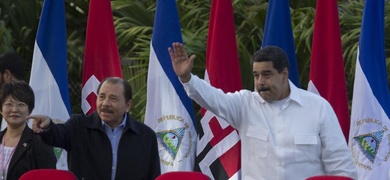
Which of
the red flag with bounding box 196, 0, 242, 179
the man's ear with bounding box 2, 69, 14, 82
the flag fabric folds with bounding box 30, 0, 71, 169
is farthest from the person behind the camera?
the flag fabric folds with bounding box 30, 0, 71, 169

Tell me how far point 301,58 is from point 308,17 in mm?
416

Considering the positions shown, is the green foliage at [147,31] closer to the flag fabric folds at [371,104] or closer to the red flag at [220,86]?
the red flag at [220,86]

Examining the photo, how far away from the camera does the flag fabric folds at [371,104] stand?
789cm

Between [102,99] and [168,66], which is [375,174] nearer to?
[168,66]

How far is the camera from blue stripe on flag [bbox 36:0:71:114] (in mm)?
8500

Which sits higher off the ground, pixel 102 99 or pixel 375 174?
pixel 102 99

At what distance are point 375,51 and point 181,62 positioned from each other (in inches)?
107

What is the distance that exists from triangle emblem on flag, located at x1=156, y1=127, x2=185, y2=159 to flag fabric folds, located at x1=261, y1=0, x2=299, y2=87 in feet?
3.12

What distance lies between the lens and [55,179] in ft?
19.2

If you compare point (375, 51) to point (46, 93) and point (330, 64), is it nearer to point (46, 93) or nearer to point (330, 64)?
point (330, 64)

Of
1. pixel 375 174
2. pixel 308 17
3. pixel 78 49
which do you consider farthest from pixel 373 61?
pixel 78 49

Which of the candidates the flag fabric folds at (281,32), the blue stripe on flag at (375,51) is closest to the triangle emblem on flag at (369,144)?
the blue stripe on flag at (375,51)

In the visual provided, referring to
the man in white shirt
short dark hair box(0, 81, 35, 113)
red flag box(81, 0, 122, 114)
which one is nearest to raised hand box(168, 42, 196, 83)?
the man in white shirt

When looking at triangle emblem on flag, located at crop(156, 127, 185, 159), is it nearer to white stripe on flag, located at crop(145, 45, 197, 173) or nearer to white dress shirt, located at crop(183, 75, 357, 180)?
white stripe on flag, located at crop(145, 45, 197, 173)
